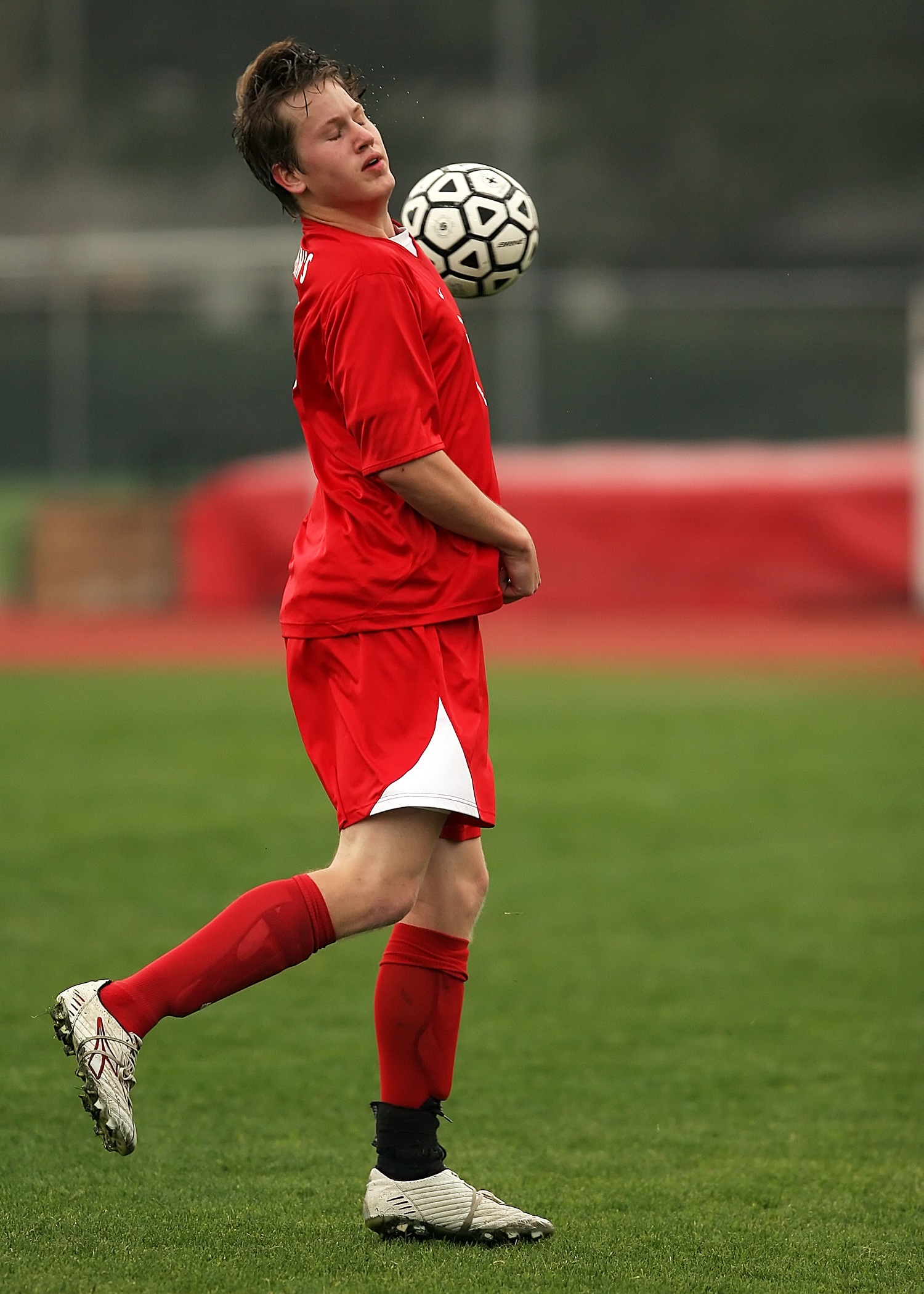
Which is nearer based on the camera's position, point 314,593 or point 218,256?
point 314,593

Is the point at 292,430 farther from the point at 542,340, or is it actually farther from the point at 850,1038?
the point at 850,1038

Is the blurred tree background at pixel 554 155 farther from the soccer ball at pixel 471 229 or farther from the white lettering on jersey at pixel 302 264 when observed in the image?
the white lettering on jersey at pixel 302 264

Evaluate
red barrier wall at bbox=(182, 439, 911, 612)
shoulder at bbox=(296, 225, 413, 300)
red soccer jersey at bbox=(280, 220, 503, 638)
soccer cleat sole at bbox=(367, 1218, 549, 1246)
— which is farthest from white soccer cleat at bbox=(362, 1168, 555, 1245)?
red barrier wall at bbox=(182, 439, 911, 612)

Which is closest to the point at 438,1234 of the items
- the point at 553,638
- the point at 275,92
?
the point at 275,92

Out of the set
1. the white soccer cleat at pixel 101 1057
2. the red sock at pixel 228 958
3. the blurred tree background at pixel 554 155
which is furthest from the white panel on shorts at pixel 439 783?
the blurred tree background at pixel 554 155

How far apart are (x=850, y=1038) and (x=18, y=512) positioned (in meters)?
18.0

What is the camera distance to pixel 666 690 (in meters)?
11.1

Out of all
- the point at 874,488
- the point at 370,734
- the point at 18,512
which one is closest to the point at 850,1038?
the point at 370,734

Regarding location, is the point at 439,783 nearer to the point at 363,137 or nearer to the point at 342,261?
the point at 342,261

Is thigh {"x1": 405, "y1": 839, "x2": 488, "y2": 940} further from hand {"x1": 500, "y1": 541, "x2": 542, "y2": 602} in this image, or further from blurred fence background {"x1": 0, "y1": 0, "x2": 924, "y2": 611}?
blurred fence background {"x1": 0, "y1": 0, "x2": 924, "y2": 611}

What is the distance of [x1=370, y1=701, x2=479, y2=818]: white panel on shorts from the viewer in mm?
2650

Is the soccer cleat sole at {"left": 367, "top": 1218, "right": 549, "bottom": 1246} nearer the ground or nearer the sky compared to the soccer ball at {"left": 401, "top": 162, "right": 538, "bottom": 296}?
nearer the ground

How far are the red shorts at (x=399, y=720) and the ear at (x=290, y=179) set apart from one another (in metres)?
0.75

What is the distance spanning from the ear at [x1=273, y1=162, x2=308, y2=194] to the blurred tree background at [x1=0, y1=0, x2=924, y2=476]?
64.3 ft
